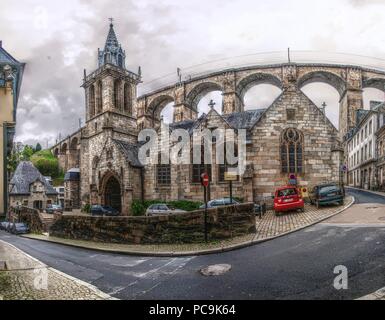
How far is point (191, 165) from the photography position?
2192 centimetres

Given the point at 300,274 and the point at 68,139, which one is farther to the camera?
the point at 68,139

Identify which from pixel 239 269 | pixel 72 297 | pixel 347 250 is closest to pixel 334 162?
pixel 347 250

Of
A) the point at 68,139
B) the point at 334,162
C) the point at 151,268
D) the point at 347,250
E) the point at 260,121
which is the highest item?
the point at 68,139

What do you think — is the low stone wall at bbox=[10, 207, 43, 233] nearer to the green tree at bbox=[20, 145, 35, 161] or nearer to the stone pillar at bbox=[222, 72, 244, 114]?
the green tree at bbox=[20, 145, 35, 161]

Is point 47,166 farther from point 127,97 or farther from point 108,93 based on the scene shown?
point 108,93

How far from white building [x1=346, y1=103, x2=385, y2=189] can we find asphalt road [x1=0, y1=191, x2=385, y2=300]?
25.5m

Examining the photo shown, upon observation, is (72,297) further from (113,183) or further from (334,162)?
(113,183)

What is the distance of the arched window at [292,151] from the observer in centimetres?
1930

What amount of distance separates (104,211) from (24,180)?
2909cm

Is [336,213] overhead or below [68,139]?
below

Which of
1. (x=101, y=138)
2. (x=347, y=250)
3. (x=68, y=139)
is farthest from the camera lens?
(x=68, y=139)

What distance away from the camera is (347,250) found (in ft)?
24.6

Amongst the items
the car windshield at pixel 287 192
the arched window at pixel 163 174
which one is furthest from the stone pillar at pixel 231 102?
the car windshield at pixel 287 192

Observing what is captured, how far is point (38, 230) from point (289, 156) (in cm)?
2439
